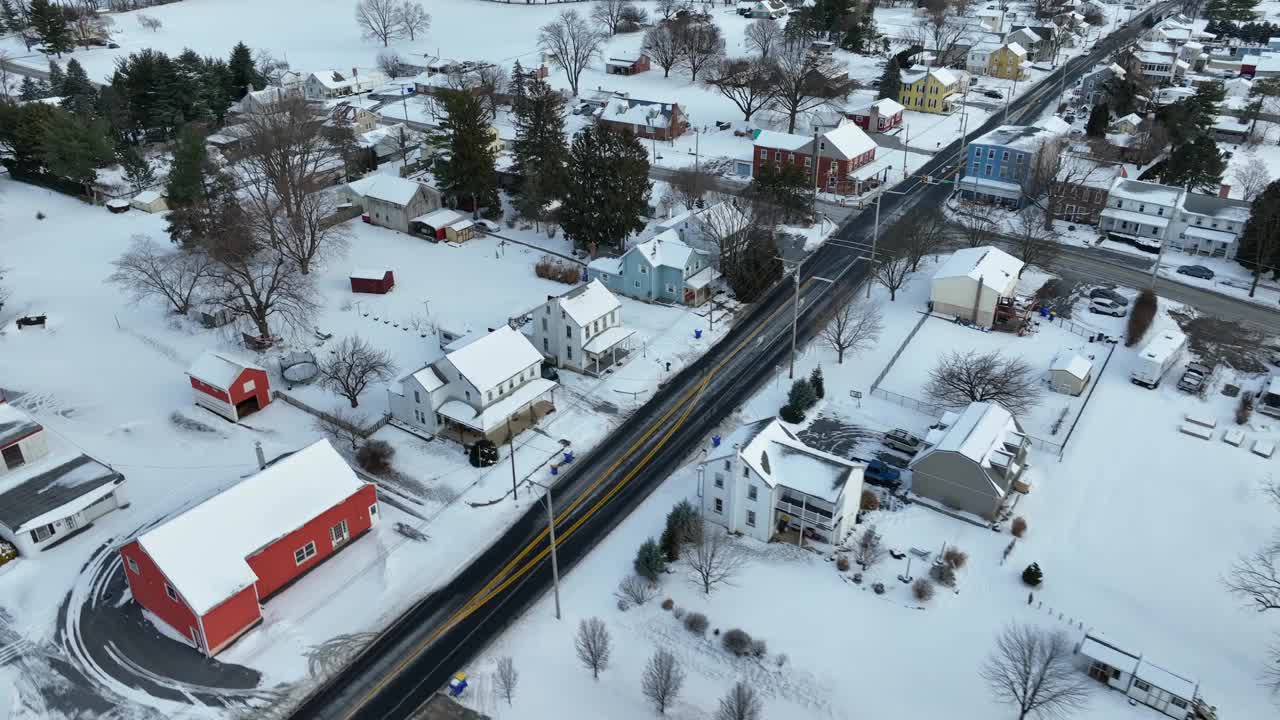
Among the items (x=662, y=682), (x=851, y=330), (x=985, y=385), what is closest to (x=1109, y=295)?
(x=851, y=330)

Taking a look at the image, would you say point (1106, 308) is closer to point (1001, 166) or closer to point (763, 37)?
point (1001, 166)

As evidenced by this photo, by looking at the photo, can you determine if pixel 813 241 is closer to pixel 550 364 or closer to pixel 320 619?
pixel 550 364

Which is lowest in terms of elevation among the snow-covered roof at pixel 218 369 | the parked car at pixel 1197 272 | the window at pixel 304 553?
the window at pixel 304 553

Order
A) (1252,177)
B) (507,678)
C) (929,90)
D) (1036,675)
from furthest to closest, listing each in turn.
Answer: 1. (929,90)
2. (1252,177)
3. (507,678)
4. (1036,675)

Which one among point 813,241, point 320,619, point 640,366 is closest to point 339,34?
point 813,241

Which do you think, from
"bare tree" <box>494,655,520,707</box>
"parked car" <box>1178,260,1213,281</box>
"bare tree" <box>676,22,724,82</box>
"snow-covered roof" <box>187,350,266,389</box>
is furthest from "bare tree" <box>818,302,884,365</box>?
"bare tree" <box>676,22,724,82</box>

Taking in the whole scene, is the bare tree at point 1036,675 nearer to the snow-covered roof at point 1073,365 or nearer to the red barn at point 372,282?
the snow-covered roof at point 1073,365

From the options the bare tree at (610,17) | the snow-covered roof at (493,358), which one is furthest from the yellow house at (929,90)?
the snow-covered roof at (493,358)
